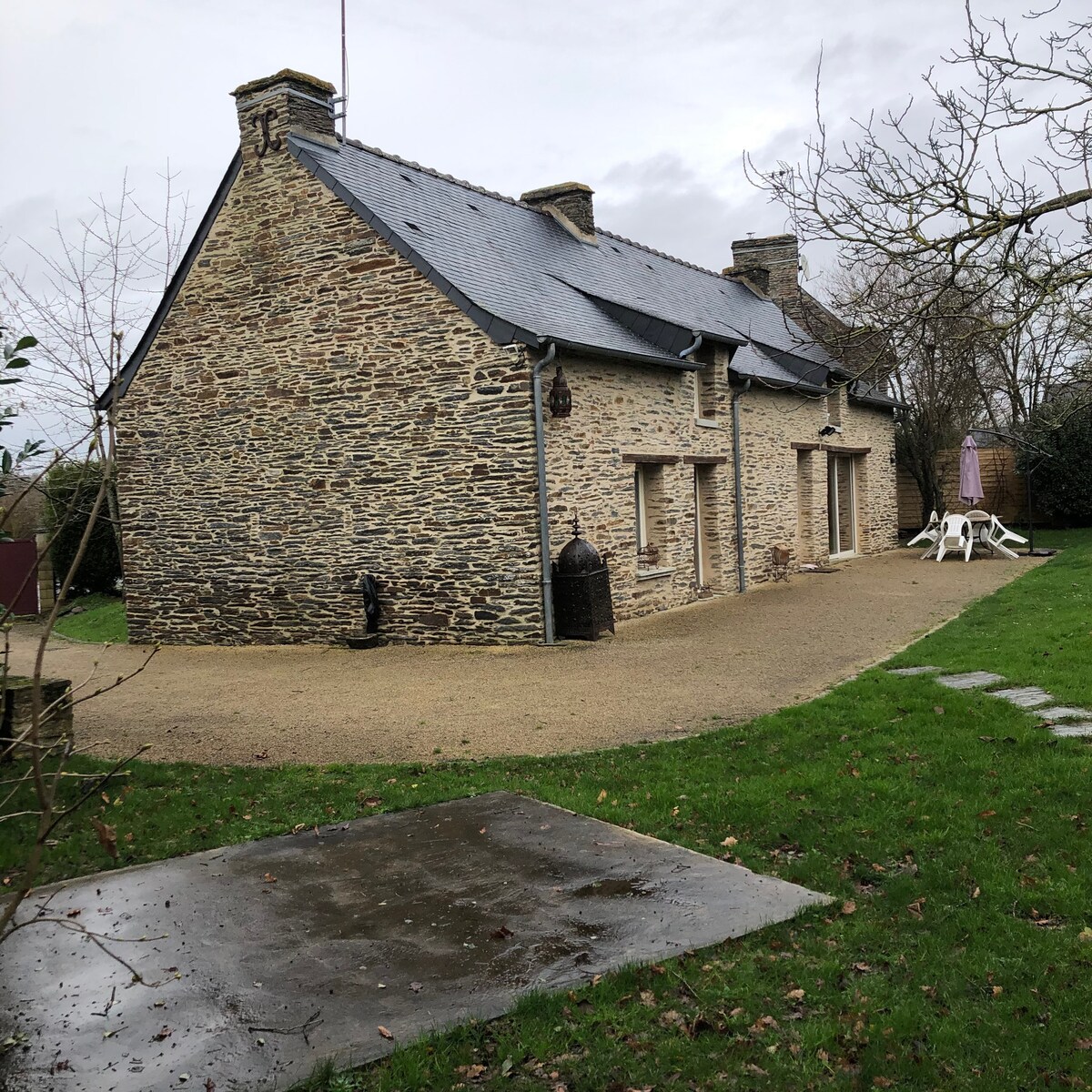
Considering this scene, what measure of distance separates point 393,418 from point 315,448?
135 cm

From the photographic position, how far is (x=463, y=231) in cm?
1470

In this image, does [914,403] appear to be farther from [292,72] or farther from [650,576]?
[292,72]

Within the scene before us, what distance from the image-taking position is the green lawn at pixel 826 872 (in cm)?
326

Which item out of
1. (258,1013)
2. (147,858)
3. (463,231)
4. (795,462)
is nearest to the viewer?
(258,1013)

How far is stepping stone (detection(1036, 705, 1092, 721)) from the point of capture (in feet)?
22.4

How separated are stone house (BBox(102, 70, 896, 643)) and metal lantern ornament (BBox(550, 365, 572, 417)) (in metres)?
0.04

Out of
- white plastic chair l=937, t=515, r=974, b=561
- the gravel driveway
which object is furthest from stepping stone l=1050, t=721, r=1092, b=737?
white plastic chair l=937, t=515, r=974, b=561

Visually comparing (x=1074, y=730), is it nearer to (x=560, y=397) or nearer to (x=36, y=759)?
(x=36, y=759)

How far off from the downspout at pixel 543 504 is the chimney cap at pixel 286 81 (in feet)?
17.8

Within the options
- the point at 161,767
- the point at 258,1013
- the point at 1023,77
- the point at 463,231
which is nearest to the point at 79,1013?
the point at 258,1013

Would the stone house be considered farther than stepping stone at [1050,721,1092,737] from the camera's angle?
Yes

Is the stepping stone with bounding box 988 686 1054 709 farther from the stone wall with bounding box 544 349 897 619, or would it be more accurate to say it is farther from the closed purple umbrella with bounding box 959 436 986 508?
the closed purple umbrella with bounding box 959 436 986 508

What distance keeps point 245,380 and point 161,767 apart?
8165 mm

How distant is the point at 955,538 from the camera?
2069 centimetres
